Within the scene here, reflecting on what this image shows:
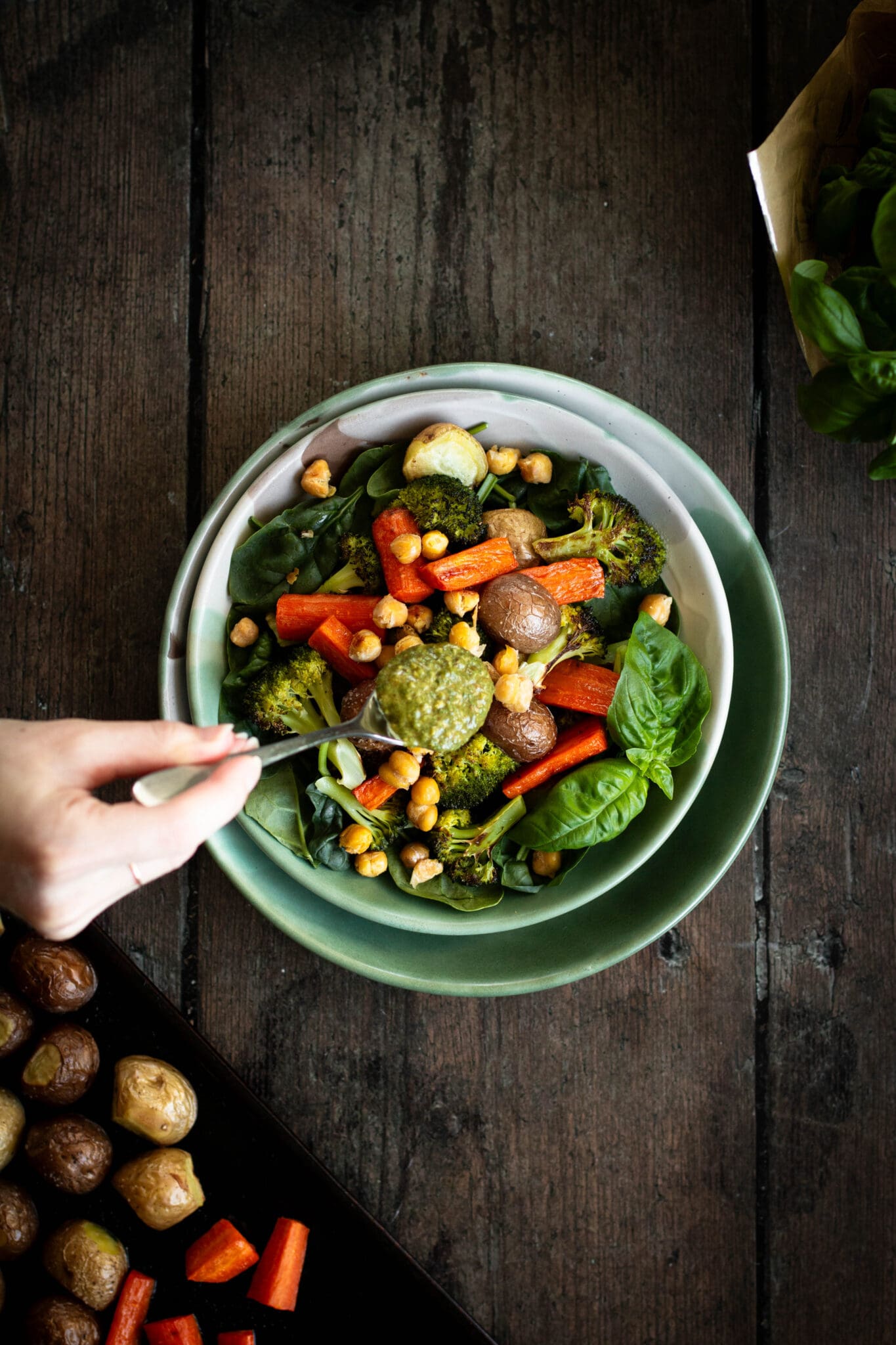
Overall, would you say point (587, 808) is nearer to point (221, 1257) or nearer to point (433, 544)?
point (433, 544)

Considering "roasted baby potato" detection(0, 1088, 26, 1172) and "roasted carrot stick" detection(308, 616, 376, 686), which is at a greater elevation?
"roasted carrot stick" detection(308, 616, 376, 686)

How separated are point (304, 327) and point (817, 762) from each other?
1596mm

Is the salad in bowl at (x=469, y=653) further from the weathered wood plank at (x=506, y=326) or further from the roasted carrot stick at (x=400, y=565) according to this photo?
the weathered wood plank at (x=506, y=326)

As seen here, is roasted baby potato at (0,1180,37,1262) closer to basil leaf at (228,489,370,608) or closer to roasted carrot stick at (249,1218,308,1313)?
roasted carrot stick at (249,1218,308,1313)

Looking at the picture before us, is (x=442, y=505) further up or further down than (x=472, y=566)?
further up

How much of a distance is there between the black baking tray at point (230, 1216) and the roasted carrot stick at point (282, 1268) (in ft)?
0.07

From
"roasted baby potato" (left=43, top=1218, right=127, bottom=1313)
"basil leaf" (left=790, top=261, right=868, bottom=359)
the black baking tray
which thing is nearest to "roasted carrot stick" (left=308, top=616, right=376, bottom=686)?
the black baking tray

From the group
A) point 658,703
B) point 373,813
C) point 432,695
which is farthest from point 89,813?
point 658,703

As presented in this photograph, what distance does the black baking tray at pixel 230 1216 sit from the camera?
6.69 feet

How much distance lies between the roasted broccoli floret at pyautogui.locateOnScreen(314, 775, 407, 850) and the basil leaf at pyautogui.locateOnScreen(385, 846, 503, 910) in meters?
0.04

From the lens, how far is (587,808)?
1.81 m

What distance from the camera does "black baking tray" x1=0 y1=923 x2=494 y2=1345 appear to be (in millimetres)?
2039

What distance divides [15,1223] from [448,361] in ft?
6.94

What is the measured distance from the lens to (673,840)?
82.5 inches
